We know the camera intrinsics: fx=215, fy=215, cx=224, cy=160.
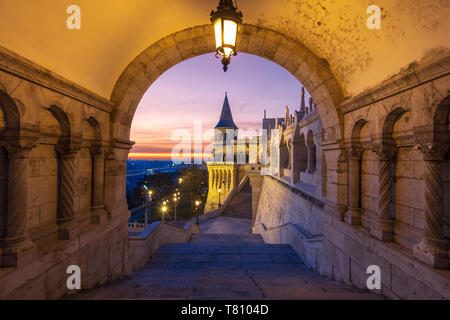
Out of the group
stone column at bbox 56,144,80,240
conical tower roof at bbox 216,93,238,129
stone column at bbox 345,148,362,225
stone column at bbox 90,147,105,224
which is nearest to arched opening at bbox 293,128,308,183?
stone column at bbox 345,148,362,225

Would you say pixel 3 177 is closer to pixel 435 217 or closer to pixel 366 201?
pixel 435 217

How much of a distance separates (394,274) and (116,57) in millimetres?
6102

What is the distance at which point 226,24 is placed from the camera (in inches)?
115

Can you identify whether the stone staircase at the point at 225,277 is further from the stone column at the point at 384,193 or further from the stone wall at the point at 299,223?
the stone column at the point at 384,193

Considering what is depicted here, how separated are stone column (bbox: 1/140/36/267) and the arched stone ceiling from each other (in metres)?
1.23

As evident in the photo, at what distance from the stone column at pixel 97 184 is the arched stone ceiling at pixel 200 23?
4.30ft

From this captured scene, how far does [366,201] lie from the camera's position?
164 inches

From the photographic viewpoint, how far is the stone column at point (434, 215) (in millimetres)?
2588

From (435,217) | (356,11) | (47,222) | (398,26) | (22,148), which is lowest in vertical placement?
(47,222)

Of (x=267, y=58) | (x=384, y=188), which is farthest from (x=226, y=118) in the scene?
(x=384, y=188)

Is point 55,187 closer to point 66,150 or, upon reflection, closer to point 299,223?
point 66,150

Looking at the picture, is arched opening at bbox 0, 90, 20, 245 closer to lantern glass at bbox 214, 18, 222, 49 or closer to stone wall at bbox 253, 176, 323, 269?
lantern glass at bbox 214, 18, 222, 49

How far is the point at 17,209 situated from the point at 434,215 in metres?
5.27
